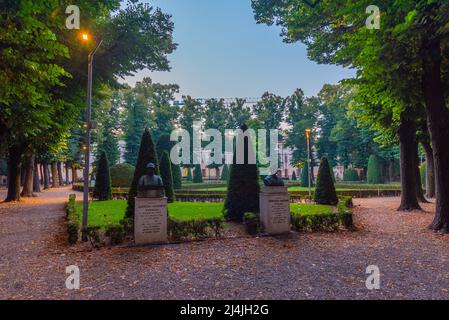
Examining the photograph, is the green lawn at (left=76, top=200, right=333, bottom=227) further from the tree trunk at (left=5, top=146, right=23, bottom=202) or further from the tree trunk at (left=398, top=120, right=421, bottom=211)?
the tree trunk at (left=5, top=146, right=23, bottom=202)

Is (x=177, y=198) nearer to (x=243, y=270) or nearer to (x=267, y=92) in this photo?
(x=243, y=270)

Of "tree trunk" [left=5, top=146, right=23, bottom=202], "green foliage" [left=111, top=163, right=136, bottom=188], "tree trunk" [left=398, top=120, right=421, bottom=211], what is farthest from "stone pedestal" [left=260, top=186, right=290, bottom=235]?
"green foliage" [left=111, top=163, right=136, bottom=188]

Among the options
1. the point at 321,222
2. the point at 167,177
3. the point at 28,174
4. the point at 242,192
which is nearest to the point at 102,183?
the point at 167,177

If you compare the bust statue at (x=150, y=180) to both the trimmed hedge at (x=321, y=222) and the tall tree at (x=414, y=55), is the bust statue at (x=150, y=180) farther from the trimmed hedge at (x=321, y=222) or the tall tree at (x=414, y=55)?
the tall tree at (x=414, y=55)

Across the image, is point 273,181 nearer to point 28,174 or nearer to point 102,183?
point 102,183

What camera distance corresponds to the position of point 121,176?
3553 centimetres

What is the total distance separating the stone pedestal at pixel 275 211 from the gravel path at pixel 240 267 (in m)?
0.65

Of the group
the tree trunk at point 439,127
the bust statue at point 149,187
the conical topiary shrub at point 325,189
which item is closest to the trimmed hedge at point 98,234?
the bust statue at point 149,187

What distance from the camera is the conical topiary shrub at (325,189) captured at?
1900 cm

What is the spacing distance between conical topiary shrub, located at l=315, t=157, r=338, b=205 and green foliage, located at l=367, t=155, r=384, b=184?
2812 centimetres

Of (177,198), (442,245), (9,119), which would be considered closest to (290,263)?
(442,245)

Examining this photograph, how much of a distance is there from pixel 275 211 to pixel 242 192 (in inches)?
99.6

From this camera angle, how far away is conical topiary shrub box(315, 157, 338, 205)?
19000 millimetres
